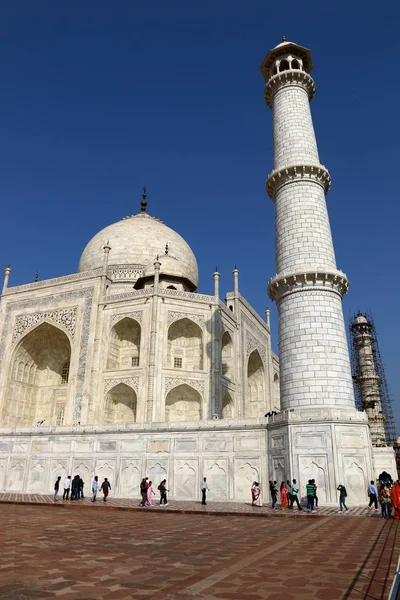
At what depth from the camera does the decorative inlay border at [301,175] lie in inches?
643

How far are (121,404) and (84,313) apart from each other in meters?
5.62

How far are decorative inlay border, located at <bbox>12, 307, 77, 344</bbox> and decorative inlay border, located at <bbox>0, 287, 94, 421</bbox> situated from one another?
593mm

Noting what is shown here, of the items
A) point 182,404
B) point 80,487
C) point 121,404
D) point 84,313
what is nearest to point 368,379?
point 182,404

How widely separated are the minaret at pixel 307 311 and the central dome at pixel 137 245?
16.5 metres

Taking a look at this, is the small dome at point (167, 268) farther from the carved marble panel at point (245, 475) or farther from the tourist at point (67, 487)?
the carved marble panel at point (245, 475)

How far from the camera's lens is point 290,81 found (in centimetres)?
1864

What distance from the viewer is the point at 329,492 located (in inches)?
482

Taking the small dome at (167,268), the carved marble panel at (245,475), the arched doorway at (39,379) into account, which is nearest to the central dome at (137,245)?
the small dome at (167,268)

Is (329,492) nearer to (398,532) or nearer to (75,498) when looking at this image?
(398,532)

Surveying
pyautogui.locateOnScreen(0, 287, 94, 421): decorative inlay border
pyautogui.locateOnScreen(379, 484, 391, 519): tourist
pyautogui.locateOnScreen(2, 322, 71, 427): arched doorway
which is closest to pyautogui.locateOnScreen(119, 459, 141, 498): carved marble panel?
pyautogui.locateOnScreen(0, 287, 94, 421): decorative inlay border

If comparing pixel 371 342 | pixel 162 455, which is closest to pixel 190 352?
pixel 162 455

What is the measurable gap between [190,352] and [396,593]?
23082mm

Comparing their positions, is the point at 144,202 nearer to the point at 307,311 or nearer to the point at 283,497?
the point at 307,311

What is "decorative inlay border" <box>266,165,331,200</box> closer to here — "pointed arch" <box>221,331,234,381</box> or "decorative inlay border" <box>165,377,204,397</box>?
"decorative inlay border" <box>165,377,204,397</box>
